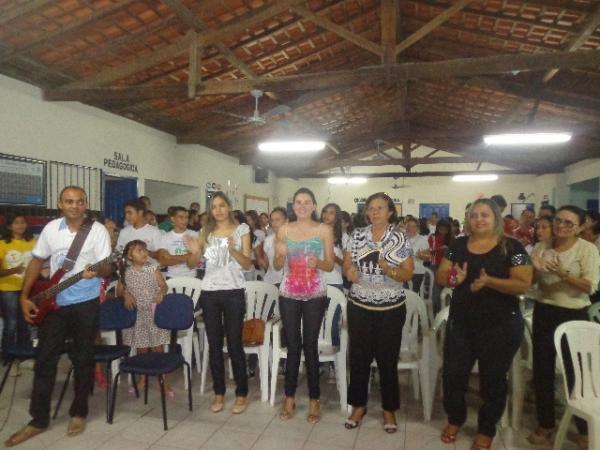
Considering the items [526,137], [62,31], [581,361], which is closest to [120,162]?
[62,31]

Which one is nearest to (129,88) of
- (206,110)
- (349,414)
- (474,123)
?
(206,110)

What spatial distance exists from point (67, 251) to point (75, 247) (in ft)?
0.23

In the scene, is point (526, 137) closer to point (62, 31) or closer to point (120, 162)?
point (120, 162)

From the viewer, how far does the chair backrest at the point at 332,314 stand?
11.9 ft

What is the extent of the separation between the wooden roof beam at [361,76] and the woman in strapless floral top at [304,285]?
10.2 feet

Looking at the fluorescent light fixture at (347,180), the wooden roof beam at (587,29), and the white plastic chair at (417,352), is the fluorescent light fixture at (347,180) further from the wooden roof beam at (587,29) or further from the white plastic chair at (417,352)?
the white plastic chair at (417,352)

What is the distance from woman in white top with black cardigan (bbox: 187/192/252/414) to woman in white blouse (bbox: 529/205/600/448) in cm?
187

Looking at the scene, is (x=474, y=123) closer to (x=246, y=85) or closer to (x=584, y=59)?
(x=584, y=59)

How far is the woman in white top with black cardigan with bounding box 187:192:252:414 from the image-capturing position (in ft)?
10.5

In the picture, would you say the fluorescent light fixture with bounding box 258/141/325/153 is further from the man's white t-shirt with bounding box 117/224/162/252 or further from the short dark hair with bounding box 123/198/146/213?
the man's white t-shirt with bounding box 117/224/162/252

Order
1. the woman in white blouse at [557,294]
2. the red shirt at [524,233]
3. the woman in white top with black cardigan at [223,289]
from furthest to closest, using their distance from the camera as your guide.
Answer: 1. the red shirt at [524,233]
2. the woman in white top with black cardigan at [223,289]
3. the woman in white blouse at [557,294]

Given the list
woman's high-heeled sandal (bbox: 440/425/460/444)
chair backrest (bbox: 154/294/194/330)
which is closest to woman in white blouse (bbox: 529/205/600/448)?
woman's high-heeled sandal (bbox: 440/425/460/444)

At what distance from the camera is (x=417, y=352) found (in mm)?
3385

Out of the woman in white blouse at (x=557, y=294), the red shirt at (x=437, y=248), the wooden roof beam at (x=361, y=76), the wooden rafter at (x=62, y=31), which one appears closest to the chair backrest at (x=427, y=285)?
the red shirt at (x=437, y=248)
